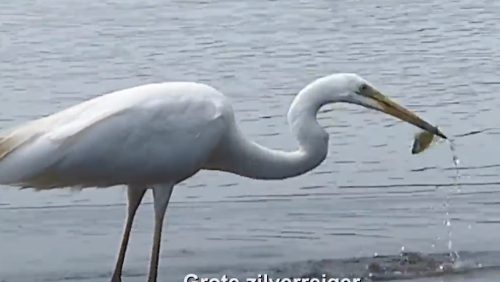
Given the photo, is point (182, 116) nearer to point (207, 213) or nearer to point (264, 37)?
point (207, 213)

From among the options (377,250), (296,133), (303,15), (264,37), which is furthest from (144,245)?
(303,15)

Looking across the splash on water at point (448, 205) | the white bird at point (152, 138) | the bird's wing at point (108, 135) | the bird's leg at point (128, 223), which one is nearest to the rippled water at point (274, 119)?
the splash on water at point (448, 205)

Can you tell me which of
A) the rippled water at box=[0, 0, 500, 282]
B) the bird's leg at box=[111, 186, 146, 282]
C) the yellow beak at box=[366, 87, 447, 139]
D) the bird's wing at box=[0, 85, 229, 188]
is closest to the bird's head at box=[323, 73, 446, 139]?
the yellow beak at box=[366, 87, 447, 139]

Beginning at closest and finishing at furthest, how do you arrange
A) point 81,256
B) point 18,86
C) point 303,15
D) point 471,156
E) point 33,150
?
point 33,150 → point 81,256 → point 471,156 → point 18,86 → point 303,15

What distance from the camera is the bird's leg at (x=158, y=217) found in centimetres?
776

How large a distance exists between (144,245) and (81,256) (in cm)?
50

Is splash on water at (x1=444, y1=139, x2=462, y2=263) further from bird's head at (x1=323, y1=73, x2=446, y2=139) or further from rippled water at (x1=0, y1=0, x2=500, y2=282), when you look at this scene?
bird's head at (x1=323, y1=73, x2=446, y2=139)

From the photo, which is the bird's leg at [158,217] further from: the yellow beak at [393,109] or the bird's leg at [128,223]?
the yellow beak at [393,109]

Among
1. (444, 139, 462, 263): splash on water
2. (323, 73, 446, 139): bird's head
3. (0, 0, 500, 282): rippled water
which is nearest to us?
(323, 73, 446, 139): bird's head

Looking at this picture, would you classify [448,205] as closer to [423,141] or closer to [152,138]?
[423,141]

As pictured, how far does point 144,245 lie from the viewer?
31.8ft

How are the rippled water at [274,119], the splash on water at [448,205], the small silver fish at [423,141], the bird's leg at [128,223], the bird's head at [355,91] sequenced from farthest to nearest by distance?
the rippled water at [274,119]
the splash on water at [448,205]
the small silver fish at [423,141]
the bird's leg at [128,223]
the bird's head at [355,91]

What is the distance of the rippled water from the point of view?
Answer: 953cm

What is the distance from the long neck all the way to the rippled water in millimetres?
1009
